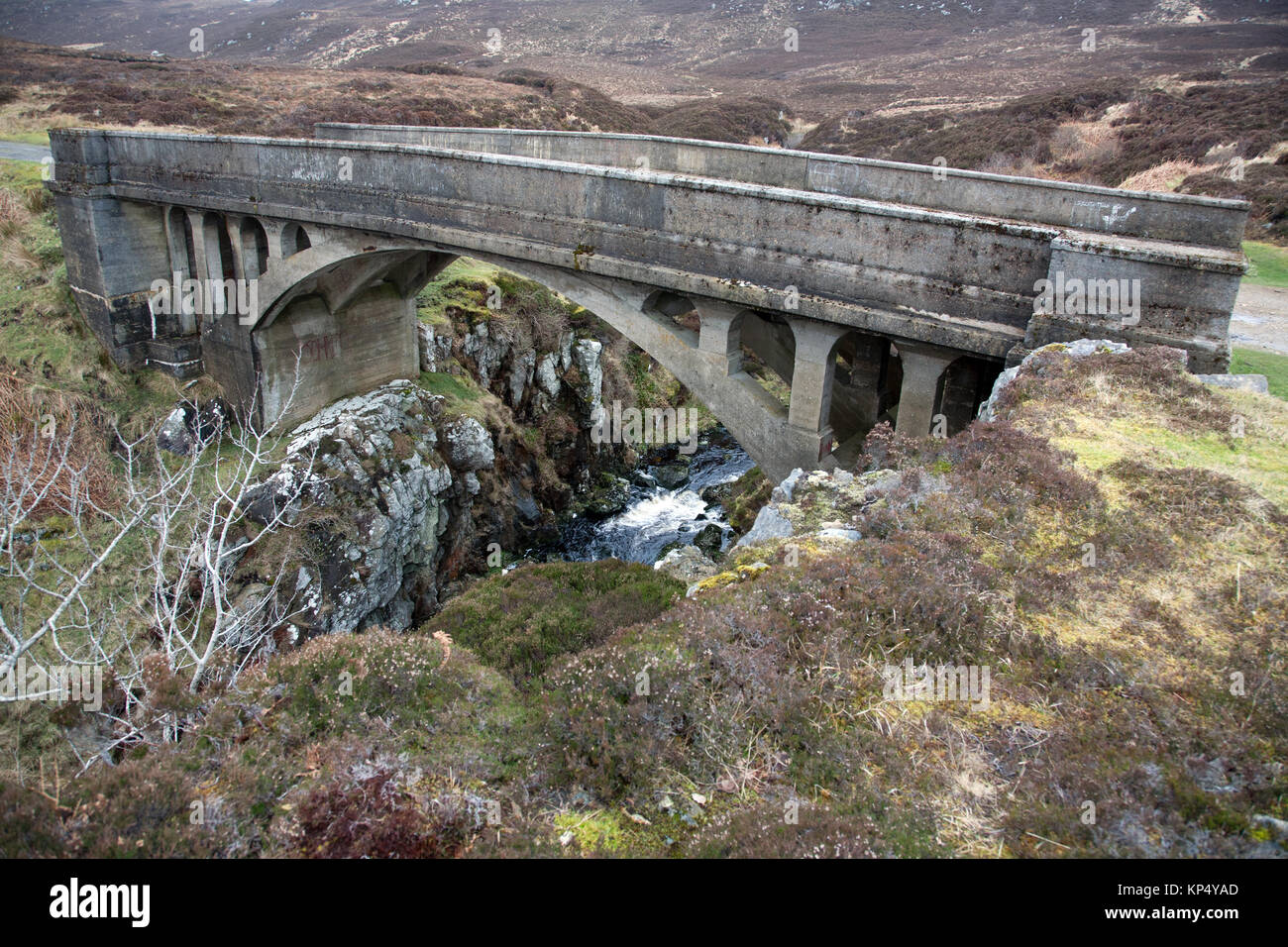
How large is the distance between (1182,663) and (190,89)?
44.5m

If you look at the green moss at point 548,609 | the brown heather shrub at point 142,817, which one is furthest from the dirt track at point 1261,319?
the brown heather shrub at point 142,817

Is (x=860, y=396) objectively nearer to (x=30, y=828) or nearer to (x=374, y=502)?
(x=30, y=828)

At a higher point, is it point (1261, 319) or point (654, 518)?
point (1261, 319)

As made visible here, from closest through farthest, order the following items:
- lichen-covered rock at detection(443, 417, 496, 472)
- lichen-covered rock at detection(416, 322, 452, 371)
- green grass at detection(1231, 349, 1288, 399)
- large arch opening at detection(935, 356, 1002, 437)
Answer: large arch opening at detection(935, 356, 1002, 437), green grass at detection(1231, 349, 1288, 399), lichen-covered rock at detection(443, 417, 496, 472), lichen-covered rock at detection(416, 322, 452, 371)

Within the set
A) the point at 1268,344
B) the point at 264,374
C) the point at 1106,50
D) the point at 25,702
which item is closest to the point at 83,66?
the point at 264,374

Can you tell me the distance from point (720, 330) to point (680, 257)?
1193 millimetres

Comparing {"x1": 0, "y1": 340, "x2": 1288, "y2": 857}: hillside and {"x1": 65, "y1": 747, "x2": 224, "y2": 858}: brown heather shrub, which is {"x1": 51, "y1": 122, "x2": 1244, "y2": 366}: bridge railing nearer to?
{"x1": 0, "y1": 340, "x2": 1288, "y2": 857}: hillside

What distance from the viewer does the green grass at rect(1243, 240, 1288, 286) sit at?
16609 mm

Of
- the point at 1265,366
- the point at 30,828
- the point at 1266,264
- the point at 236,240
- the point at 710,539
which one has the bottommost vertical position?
the point at 710,539

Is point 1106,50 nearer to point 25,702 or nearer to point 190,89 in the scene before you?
point 190,89

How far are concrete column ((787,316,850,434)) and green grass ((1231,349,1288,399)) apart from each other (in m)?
5.69

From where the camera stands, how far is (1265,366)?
11617mm

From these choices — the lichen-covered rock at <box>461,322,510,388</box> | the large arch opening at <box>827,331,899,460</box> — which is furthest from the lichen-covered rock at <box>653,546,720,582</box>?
the lichen-covered rock at <box>461,322,510,388</box>

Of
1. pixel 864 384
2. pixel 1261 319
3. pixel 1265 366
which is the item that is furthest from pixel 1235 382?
pixel 1261 319
